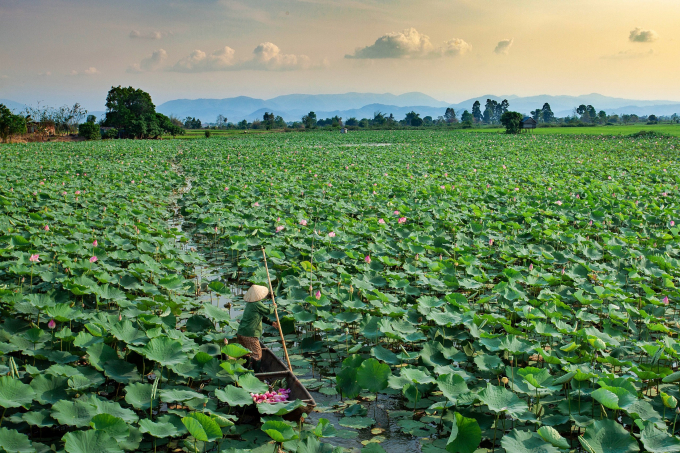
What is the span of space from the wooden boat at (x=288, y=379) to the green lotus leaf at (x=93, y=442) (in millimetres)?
996

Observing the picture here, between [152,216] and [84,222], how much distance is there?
1.30m

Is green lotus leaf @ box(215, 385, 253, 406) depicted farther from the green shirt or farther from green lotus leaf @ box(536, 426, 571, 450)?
green lotus leaf @ box(536, 426, 571, 450)

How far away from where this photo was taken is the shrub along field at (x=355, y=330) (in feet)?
8.86

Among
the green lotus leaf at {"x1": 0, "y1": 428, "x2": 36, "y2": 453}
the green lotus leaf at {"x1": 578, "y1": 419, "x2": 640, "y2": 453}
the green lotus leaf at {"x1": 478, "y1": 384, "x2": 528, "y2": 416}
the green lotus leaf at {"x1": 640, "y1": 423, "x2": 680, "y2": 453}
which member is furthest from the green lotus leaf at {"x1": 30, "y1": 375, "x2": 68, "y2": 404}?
the green lotus leaf at {"x1": 640, "y1": 423, "x2": 680, "y2": 453}

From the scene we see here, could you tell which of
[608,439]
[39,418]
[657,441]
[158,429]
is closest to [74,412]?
[39,418]

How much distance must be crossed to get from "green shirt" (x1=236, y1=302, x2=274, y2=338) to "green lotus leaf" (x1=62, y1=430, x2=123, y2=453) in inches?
54.9

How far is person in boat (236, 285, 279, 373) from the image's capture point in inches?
143

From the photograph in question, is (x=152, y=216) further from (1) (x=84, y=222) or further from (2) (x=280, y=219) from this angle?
(2) (x=280, y=219)

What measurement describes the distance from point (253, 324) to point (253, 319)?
38 millimetres

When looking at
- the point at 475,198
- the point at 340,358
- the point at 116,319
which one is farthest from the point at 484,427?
the point at 475,198

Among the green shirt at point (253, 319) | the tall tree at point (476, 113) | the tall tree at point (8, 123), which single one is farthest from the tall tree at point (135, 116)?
the tall tree at point (476, 113)

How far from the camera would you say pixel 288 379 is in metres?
3.26

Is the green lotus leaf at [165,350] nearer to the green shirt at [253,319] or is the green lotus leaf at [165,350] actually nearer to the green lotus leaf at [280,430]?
the green shirt at [253,319]

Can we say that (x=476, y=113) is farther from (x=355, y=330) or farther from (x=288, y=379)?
(x=288, y=379)
